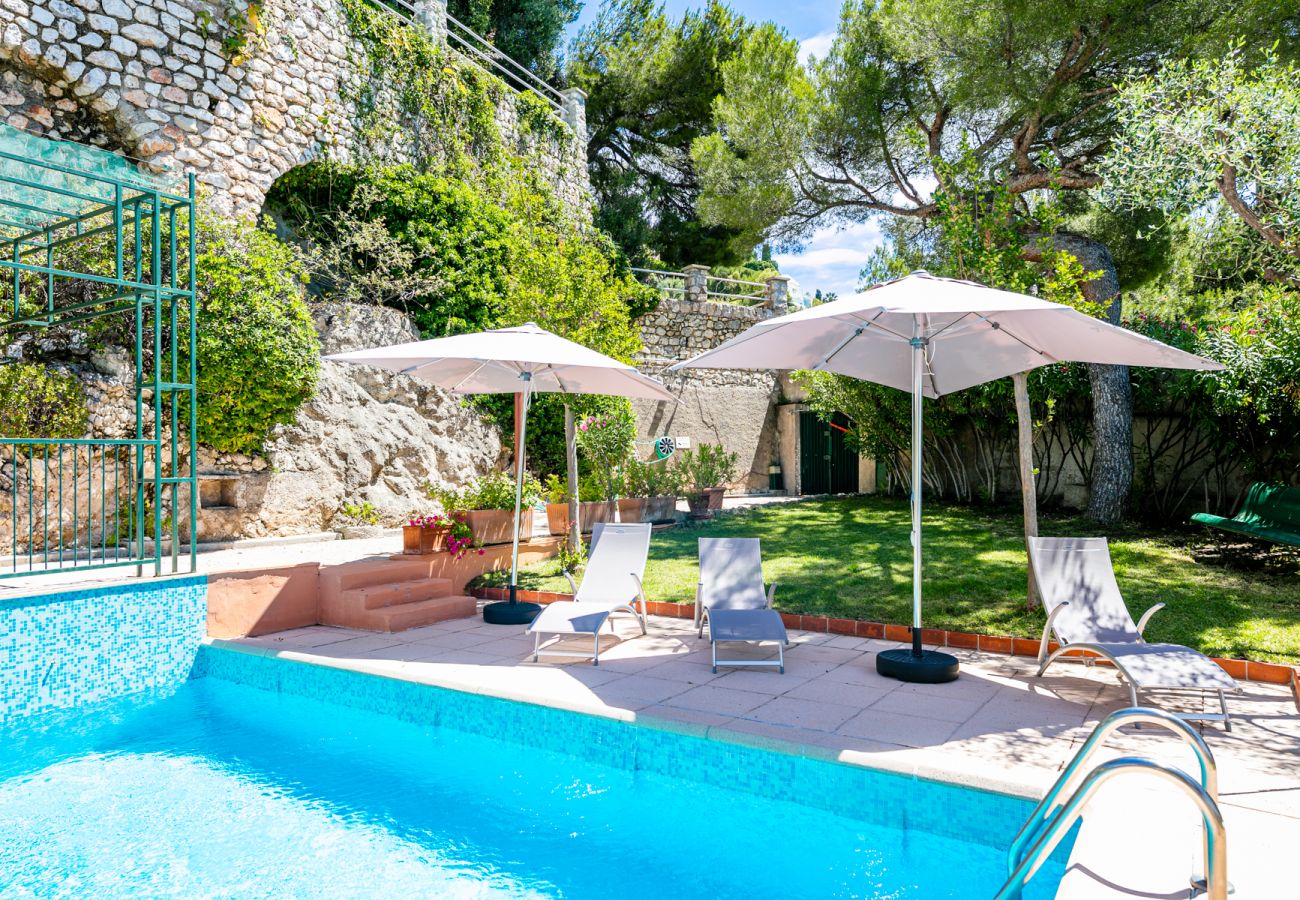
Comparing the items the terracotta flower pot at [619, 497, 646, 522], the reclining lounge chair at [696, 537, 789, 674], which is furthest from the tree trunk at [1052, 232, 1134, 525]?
the reclining lounge chair at [696, 537, 789, 674]

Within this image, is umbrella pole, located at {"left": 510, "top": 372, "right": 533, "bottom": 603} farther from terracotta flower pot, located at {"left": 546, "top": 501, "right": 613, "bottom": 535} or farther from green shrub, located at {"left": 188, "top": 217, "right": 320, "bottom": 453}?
green shrub, located at {"left": 188, "top": 217, "right": 320, "bottom": 453}

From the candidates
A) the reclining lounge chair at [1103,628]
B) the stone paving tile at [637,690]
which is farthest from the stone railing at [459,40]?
the reclining lounge chair at [1103,628]

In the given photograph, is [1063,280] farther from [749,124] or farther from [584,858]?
[749,124]

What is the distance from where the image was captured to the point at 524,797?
158 inches

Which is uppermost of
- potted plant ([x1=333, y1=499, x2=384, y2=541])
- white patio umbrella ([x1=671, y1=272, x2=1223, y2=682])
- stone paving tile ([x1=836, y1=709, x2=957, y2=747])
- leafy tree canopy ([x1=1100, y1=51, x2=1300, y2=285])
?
leafy tree canopy ([x1=1100, y1=51, x2=1300, y2=285])

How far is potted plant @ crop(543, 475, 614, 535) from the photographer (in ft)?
30.2

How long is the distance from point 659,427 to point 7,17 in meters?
11.0

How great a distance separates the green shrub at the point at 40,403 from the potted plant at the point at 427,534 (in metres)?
3.51

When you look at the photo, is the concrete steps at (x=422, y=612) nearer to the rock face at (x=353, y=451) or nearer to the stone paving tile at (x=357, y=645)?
the stone paving tile at (x=357, y=645)

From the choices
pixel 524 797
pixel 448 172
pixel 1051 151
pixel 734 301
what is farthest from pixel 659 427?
pixel 524 797

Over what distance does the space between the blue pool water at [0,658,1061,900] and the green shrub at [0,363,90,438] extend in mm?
3920

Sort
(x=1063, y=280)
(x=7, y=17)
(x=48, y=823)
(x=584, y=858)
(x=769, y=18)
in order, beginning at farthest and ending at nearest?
(x=769, y=18) < (x=7, y=17) < (x=1063, y=280) < (x=48, y=823) < (x=584, y=858)

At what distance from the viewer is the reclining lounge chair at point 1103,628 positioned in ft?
13.3

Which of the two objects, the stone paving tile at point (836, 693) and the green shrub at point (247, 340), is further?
the green shrub at point (247, 340)
